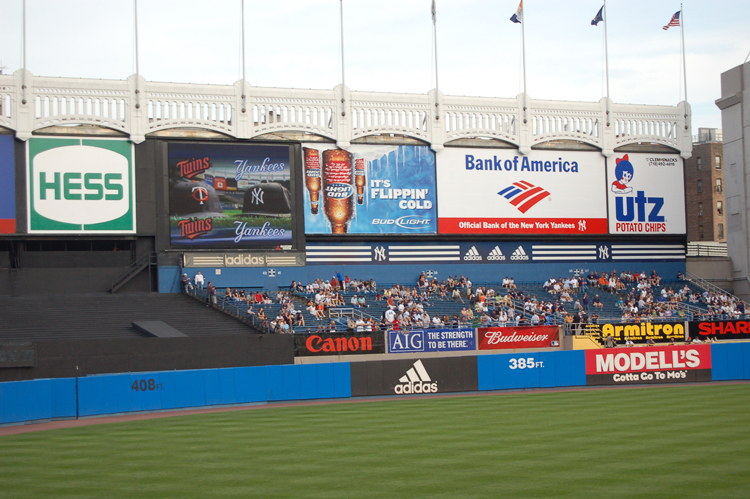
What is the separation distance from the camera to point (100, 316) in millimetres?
35312

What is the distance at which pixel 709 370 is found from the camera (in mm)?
33344

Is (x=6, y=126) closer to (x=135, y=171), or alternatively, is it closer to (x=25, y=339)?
(x=135, y=171)

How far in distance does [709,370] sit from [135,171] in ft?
97.6

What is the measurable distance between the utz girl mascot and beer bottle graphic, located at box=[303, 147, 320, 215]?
63.0ft

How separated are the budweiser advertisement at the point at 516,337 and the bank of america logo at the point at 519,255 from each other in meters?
9.48

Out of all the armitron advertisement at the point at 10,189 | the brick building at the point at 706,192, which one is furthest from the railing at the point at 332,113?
the brick building at the point at 706,192

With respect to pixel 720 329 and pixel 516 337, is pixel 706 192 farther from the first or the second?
pixel 516 337

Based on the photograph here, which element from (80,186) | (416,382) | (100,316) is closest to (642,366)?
(416,382)

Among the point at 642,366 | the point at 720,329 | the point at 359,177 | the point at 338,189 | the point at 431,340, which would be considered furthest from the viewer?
the point at 359,177

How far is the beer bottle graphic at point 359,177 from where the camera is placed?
44500 millimetres

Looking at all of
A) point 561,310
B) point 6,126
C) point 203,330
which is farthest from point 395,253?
point 6,126

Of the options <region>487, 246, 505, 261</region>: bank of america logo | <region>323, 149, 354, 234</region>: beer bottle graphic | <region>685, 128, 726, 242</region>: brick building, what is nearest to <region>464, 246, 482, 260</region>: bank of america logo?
<region>487, 246, 505, 261</region>: bank of america logo

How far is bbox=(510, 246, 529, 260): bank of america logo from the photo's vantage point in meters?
47.5

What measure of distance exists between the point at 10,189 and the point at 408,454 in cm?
3121
